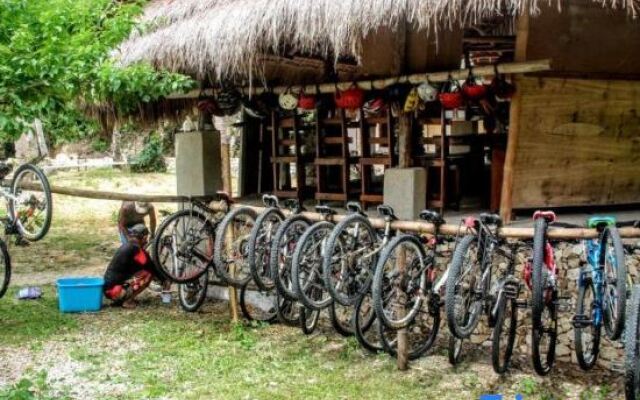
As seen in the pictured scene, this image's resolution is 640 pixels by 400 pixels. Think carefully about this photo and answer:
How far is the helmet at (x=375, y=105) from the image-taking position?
780 centimetres

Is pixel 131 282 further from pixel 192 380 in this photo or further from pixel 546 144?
pixel 546 144

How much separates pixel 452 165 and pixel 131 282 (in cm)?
401

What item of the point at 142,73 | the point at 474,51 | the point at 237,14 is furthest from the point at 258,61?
Answer: the point at 474,51

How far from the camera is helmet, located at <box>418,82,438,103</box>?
7.06 m

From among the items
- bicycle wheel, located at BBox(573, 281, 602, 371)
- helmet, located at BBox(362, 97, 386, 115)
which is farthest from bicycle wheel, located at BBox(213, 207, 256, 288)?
bicycle wheel, located at BBox(573, 281, 602, 371)

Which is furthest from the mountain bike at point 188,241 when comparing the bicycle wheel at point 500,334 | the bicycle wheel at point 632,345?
the bicycle wheel at point 632,345

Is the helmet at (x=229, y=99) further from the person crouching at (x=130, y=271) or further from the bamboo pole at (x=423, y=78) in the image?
the person crouching at (x=130, y=271)

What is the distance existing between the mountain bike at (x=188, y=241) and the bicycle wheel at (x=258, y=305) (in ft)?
1.93

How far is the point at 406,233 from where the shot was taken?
6230 millimetres

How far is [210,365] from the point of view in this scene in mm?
6348

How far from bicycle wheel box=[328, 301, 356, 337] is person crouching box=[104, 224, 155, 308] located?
2407mm

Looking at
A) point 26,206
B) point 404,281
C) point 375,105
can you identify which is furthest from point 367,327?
point 26,206

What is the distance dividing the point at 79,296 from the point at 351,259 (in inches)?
150

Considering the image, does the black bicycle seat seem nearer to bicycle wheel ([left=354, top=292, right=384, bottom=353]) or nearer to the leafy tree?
bicycle wheel ([left=354, top=292, right=384, bottom=353])
